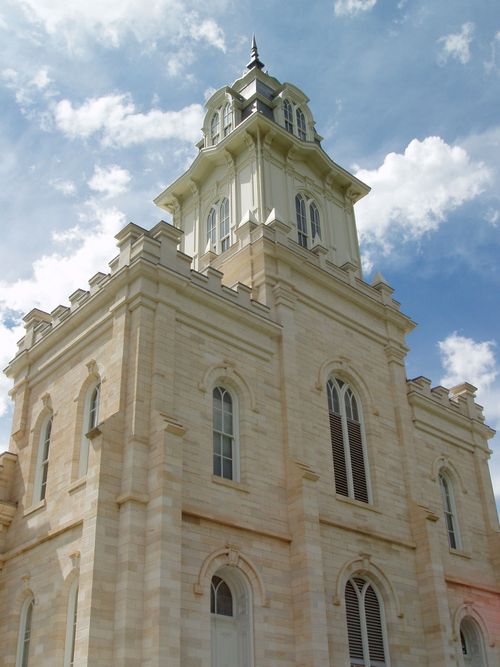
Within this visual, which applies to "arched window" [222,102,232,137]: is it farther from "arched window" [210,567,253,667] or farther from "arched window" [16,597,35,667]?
"arched window" [16,597,35,667]

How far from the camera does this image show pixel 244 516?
19.2 meters

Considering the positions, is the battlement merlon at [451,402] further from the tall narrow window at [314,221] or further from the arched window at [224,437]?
the arched window at [224,437]

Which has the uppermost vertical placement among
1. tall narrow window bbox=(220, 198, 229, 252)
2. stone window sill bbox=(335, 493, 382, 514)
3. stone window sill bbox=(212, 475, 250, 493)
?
tall narrow window bbox=(220, 198, 229, 252)

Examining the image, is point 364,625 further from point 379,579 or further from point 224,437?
point 224,437

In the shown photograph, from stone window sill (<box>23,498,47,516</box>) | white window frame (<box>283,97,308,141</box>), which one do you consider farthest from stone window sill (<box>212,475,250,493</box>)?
white window frame (<box>283,97,308,141</box>)

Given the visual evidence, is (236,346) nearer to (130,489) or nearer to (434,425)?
(130,489)

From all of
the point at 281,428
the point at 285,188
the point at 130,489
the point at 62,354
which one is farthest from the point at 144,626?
the point at 285,188

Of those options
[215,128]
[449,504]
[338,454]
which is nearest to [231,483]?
[338,454]

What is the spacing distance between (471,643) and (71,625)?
44.8ft

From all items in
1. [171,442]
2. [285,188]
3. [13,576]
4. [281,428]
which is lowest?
[13,576]

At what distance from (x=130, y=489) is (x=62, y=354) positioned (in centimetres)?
659

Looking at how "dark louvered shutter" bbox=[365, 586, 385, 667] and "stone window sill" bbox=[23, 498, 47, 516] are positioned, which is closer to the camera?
"stone window sill" bbox=[23, 498, 47, 516]

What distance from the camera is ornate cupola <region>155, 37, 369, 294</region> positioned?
2898cm

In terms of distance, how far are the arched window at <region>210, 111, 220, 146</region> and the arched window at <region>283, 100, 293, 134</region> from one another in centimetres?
283
